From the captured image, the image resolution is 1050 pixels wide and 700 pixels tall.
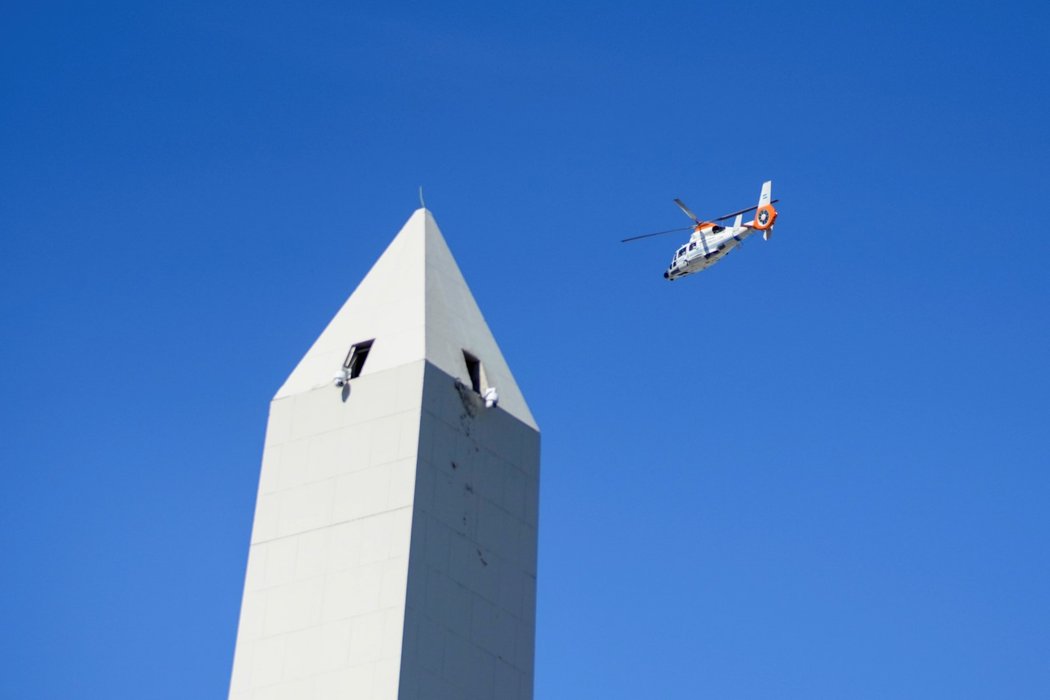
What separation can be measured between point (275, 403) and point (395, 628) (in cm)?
840

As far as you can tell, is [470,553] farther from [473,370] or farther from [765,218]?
[765,218]

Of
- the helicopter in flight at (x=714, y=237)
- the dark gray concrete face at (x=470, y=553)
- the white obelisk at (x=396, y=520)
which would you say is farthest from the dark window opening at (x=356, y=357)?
the helicopter in flight at (x=714, y=237)

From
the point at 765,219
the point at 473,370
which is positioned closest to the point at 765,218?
the point at 765,219

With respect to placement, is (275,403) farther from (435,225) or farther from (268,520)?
(435,225)

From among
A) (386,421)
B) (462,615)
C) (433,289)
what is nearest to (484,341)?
(433,289)

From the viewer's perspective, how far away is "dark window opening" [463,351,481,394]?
44781 millimetres

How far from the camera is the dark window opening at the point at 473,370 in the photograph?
4478 centimetres

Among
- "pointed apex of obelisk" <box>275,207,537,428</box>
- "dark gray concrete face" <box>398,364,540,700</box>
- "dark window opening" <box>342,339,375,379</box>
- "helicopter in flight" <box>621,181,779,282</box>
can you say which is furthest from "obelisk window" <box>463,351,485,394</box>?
"helicopter in flight" <box>621,181,779,282</box>

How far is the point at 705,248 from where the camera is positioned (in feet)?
304

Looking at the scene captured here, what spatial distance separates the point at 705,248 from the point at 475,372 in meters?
49.1

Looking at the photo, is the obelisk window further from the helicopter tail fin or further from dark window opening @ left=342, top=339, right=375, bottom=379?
the helicopter tail fin

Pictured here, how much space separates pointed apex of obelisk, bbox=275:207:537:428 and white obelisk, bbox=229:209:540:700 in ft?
0.20

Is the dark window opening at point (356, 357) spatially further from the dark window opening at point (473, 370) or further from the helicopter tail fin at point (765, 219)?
the helicopter tail fin at point (765, 219)

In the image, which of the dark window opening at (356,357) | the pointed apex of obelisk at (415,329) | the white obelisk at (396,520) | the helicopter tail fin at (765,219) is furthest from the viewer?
the helicopter tail fin at (765,219)
